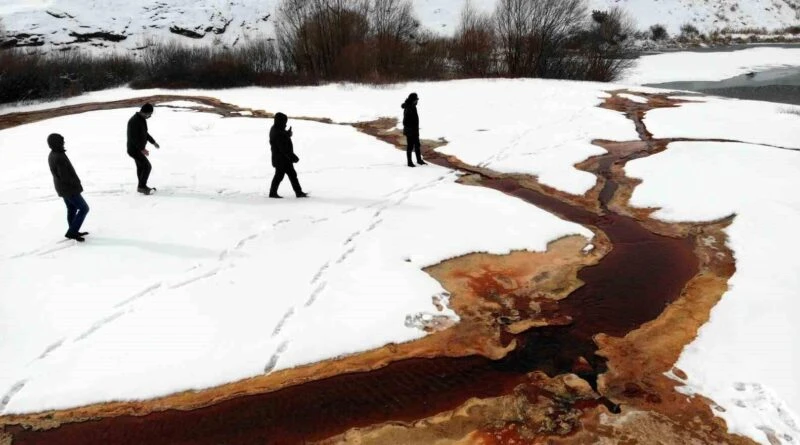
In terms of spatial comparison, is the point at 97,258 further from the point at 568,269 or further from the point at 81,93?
the point at 81,93

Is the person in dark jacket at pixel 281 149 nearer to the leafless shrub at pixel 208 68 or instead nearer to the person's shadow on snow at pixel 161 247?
the person's shadow on snow at pixel 161 247

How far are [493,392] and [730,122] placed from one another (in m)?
12.9

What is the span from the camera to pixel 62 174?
5.99m

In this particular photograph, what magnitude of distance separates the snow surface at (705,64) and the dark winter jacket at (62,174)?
26.5 metres

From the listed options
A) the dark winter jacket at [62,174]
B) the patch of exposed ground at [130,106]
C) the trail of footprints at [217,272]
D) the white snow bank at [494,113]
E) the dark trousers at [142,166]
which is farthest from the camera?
the patch of exposed ground at [130,106]

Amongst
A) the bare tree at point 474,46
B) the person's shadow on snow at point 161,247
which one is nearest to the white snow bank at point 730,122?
the person's shadow on snow at point 161,247

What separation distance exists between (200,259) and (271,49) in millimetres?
24786

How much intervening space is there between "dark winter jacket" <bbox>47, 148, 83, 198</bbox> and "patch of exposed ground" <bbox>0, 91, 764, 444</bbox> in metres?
3.21

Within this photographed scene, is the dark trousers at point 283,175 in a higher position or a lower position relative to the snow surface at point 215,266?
higher

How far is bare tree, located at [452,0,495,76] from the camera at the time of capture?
2567 centimetres

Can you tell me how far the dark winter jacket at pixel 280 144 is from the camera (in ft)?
24.6

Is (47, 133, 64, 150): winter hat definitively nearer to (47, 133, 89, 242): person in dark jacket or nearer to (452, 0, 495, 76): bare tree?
(47, 133, 89, 242): person in dark jacket

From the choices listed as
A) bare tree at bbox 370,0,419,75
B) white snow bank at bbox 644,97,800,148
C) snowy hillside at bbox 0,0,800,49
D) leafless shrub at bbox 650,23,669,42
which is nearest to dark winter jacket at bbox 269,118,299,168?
white snow bank at bbox 644,97,800,148

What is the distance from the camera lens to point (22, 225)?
712 cm
